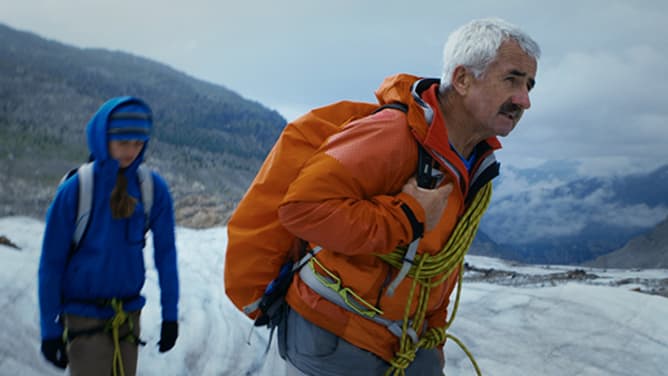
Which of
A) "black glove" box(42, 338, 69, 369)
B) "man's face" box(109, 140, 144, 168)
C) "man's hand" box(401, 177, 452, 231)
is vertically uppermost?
"man's hand" box(401, 177, 452, 231)

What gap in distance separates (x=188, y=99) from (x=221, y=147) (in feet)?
19.9

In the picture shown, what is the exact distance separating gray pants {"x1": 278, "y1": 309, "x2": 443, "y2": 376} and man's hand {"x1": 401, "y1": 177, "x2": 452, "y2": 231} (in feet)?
1.73

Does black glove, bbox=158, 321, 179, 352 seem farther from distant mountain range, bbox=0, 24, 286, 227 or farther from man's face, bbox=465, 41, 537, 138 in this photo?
distant mountain range, bbox=0, 24, 286, 227

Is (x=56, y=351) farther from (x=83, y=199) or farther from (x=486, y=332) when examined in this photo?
(x=486, y=332)

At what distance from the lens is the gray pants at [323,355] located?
5.15 feet

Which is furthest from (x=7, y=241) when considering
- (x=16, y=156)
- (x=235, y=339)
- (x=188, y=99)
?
(x=188, y=99)

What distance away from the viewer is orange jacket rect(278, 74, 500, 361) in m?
1.34

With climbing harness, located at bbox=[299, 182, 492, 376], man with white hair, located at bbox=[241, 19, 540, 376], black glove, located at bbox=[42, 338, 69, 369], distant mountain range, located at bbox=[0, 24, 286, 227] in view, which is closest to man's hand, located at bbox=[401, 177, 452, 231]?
man with white hair, located at bbox=[241, 19, 540, 376]

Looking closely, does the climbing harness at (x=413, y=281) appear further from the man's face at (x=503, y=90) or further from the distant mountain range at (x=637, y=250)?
the distant mountain range at (x=637, y=250)

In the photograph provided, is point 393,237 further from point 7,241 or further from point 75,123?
point 75,123

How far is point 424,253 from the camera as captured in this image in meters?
1.57

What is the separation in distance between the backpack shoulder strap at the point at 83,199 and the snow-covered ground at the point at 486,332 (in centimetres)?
206

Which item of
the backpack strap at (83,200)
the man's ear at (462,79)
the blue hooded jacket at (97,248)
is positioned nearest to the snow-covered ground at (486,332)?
the blue hooded jacket at (97,248)

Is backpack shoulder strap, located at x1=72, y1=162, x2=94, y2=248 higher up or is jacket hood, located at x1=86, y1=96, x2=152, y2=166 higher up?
jacket hood, located at x1=86, y1=96, x2=152, y2=166
